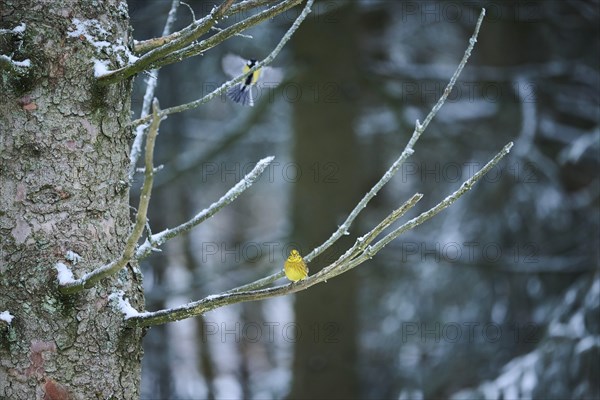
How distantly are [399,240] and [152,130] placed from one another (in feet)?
20.6

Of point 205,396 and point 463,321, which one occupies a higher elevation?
point 463,321

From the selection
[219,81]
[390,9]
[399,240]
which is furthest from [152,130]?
[390,9]

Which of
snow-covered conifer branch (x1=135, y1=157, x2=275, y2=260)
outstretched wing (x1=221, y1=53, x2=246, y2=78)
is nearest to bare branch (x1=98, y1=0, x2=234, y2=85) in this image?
snow-covered conifer branch (x1=135, y1=157, x2=275, y2=260)

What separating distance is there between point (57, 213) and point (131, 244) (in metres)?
0.43

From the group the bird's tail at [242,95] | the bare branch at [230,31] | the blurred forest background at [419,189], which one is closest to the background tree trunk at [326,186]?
the blurred forest background at [419,189]

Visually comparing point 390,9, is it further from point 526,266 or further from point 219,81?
point 526,266

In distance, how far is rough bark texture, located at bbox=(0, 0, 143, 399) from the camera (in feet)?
5.90

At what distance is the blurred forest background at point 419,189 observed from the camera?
21.6 feet

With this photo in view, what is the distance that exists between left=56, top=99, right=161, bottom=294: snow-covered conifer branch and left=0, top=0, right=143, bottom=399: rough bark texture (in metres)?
0.04

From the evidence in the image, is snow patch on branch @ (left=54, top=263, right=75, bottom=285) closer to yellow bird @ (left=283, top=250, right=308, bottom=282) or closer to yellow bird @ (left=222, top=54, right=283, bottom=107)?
yellow bird @ (left=283, top=250, right=308, bottom=282)

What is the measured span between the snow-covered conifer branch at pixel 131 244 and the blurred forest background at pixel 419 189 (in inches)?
163

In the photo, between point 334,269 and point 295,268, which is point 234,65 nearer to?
point 295,268

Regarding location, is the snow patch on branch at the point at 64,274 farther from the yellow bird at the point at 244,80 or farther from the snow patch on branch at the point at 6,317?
the yellow bird at the point at 244,80

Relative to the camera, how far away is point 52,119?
1870 millimetres
